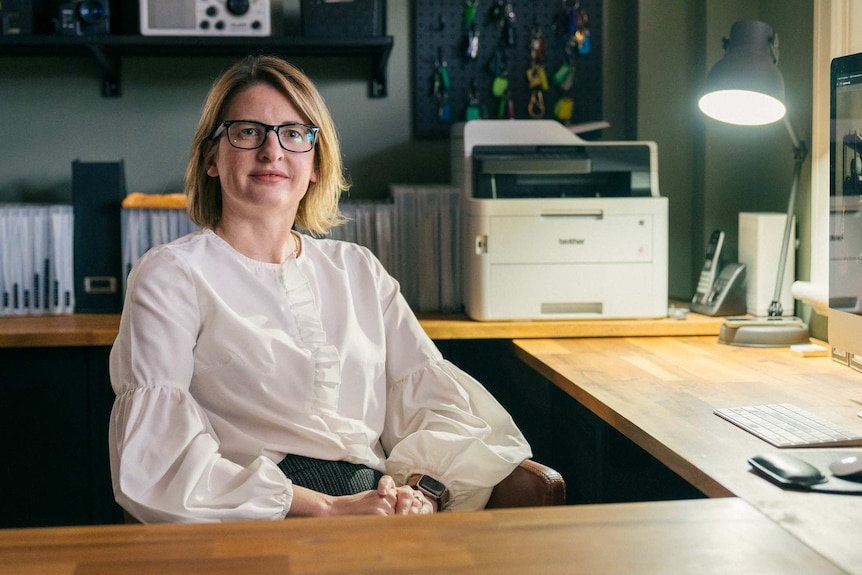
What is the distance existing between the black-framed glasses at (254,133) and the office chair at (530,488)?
0.71 metres

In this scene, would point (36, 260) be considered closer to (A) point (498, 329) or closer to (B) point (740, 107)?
(A) point (498, 329)

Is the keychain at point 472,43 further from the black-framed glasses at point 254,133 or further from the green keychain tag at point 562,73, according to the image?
the black-framed glasses at point 254,133

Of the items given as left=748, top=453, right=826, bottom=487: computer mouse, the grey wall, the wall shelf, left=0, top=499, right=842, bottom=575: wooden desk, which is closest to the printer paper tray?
the grey wall

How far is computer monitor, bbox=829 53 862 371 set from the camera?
5.49 feet

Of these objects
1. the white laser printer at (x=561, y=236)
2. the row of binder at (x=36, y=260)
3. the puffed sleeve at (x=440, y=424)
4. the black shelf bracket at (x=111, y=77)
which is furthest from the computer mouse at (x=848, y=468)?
the black shelf bracket at (x=111, y=77)

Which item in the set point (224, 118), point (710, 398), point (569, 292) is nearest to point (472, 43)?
point (569, 292)

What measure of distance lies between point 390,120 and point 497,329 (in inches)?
37.0

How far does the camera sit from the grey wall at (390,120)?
3.12m

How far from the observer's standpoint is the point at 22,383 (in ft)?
8.62

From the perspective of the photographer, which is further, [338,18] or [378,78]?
[378,78]

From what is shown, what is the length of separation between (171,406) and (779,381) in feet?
3.94

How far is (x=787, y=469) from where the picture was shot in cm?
133

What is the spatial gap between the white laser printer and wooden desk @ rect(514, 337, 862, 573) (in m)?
0.14

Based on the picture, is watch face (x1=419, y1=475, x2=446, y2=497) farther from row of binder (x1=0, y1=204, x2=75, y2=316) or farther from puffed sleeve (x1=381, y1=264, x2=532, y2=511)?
row of binder (x1=0, y1=204, x2=75, y2=316)
